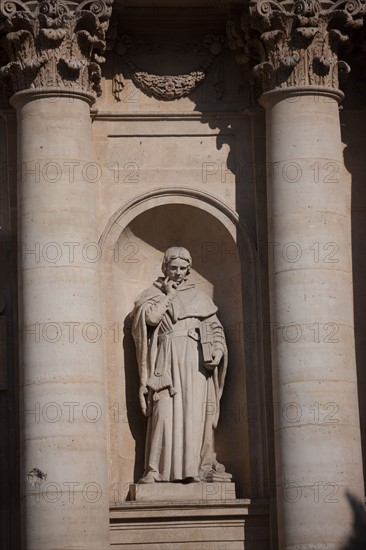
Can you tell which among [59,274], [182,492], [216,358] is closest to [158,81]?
[59,274]

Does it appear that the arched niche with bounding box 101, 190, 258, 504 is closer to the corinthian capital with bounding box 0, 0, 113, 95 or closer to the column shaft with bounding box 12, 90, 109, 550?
the column shaft with bounding box 12, 90, 109, 550

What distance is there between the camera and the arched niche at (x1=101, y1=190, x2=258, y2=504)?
27.6m

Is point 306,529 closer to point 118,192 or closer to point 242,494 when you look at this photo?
point 242,494

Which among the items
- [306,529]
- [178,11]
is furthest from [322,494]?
[178,11]

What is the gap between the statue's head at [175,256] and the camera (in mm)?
27891

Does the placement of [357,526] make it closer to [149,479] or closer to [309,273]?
[149,479]

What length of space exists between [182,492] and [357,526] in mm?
2371

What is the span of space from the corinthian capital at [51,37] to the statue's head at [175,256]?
2482 millimetres

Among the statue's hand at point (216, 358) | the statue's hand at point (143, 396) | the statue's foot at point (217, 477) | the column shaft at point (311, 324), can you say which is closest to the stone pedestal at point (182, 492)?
the statue's foot at point (217, 477)

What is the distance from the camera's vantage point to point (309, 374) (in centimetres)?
2644

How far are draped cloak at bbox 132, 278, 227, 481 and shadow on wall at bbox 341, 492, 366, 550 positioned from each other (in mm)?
2106

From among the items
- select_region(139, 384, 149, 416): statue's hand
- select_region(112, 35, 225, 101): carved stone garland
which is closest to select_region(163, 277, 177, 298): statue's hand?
select_region(139, 384, 149, 416): statue's hand

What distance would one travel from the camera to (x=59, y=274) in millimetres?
26375

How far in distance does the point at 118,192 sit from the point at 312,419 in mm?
4187
